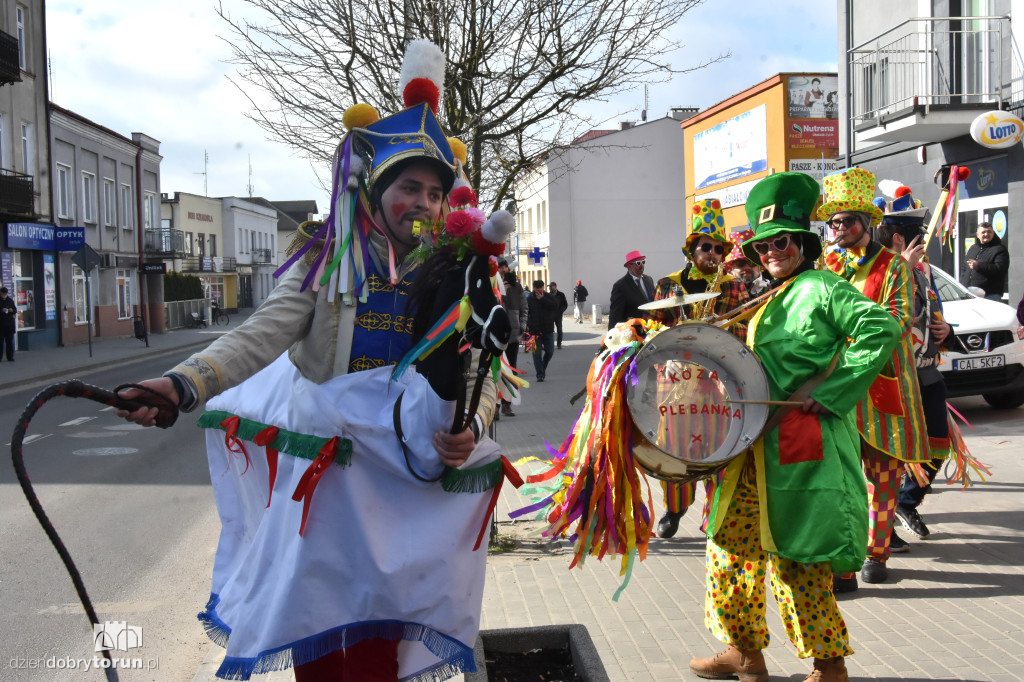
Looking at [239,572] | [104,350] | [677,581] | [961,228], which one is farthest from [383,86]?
[104,350]

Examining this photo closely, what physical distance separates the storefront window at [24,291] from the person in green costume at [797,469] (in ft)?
90.6

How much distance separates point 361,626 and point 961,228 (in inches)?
599

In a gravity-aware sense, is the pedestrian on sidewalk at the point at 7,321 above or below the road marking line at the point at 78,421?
above

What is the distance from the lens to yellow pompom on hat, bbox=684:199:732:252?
217 inches

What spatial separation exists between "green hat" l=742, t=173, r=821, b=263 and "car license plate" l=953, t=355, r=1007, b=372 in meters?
7.13

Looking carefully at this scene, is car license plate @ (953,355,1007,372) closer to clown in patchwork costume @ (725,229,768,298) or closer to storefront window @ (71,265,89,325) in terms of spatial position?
clown in patchwork costume @ (725,229,768,298)

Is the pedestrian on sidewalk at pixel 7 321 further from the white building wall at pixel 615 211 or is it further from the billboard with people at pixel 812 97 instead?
the white building wall at pixel 615 211

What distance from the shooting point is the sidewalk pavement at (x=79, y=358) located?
18.6 metres

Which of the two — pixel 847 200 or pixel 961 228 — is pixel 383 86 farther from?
pixel 961 228

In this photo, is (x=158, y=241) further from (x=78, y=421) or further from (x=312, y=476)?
(x=312, y=476)

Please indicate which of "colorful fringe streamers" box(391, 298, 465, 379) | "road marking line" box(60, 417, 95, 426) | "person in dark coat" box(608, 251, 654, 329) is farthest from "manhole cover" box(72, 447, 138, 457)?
"colorful fringe streamers" box(391, 298, 465, 379)

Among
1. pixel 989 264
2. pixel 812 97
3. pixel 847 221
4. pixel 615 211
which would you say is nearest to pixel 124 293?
pixel 615 211

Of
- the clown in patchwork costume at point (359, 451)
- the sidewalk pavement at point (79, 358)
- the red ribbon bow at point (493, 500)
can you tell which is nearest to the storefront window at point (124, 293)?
the sidewalk pavement at point (79, 358)

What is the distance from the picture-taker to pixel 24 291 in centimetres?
2670
